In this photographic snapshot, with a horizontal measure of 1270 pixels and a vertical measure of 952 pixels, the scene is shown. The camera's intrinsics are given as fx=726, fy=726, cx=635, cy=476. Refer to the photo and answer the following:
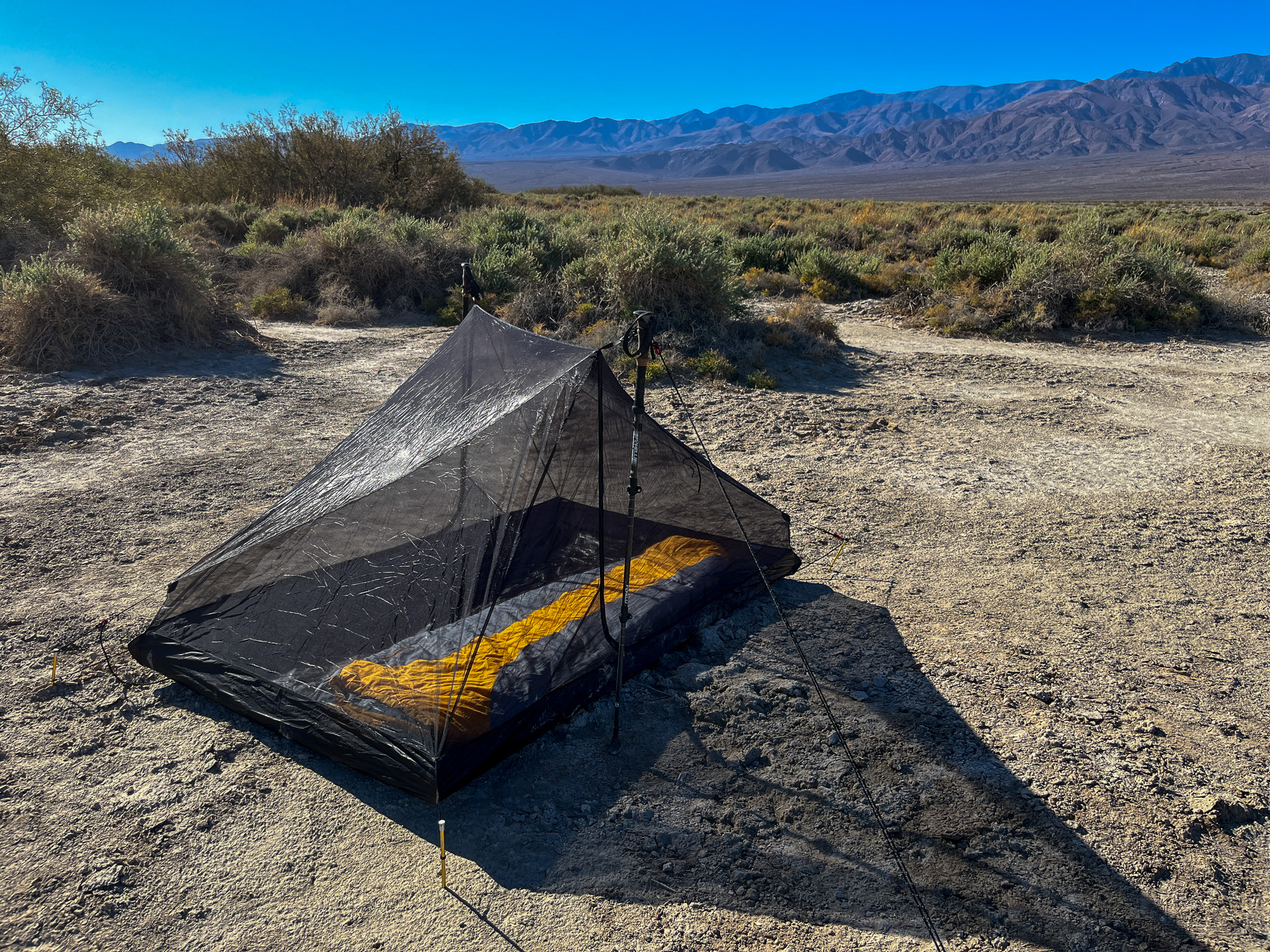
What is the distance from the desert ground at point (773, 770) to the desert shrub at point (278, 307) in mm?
6998

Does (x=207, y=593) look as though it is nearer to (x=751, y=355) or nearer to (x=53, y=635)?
(x=53, y=635)

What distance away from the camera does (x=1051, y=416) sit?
304 inches

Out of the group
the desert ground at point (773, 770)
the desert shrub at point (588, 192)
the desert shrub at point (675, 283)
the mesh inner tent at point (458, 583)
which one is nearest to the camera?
the desert ground at point (773, 770)

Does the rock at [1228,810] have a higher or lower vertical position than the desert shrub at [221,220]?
lower

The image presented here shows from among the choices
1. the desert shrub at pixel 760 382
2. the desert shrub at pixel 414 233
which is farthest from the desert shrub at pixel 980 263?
the desert shrub at pixel 414 233

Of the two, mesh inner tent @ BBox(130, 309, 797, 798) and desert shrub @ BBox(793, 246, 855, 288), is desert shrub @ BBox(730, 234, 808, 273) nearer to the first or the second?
desert shrub @ BBox(793, 246, 855, 288)

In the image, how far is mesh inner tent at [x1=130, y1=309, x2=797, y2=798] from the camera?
115 inches

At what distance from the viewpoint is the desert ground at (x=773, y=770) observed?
7.68ft

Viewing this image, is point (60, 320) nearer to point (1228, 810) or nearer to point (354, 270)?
point (354, 270)

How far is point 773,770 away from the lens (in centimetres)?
293

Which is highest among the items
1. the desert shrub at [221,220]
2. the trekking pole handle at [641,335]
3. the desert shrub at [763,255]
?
the desert shrub at [221,220]

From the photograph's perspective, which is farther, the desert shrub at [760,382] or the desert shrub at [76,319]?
the desert shrub at [760,382]

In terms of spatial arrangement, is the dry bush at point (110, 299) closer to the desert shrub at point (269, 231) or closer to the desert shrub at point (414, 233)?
the desert shrub at point (414, 233)

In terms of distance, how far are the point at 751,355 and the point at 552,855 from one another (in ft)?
24.1
